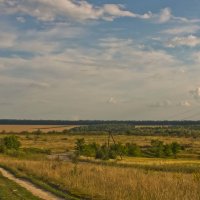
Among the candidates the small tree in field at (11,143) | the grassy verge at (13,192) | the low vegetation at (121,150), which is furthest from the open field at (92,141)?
the grassy verge at (13,192)

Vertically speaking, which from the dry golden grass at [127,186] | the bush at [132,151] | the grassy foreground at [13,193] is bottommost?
the bush at [132,151]

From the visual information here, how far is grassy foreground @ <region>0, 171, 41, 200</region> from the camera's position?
1803 cm

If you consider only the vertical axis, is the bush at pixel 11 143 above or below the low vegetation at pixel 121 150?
above

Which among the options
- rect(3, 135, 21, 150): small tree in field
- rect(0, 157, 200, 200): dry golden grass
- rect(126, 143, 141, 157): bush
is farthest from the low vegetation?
rect(0, 157, 200, 200): dry golden grass

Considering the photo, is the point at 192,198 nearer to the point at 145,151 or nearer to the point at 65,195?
the point at 65,195

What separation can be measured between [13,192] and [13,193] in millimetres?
366

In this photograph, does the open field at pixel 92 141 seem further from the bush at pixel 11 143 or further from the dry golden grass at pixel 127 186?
the dry golden grass at pixel 127 186

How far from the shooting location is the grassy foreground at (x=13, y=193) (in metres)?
18.0

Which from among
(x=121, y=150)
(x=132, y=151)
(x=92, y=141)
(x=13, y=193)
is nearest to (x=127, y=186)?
(x=13, y=193)

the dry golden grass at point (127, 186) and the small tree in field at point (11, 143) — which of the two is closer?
the dry golden grass at point (127, 186)

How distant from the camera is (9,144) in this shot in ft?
255

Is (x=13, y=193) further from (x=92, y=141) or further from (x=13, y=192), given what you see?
(x=92, y=141)

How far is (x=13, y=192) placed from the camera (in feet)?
65.2

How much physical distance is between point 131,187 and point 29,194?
3.98 meters
